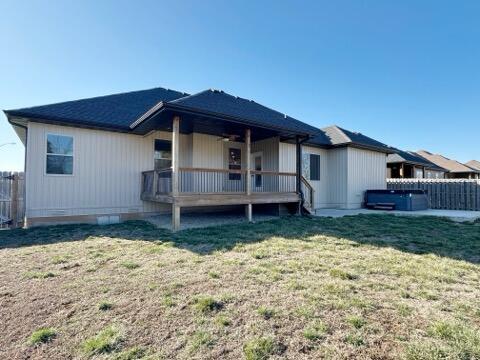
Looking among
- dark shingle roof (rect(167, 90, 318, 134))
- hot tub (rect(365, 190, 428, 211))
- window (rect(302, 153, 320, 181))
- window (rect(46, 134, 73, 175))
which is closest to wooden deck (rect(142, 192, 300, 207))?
dark shingle roof (rect(167, 90, 318, 134))

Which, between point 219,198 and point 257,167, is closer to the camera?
point 219,198

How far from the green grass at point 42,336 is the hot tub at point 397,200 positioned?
44.6 feet

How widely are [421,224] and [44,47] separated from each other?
15032 mm

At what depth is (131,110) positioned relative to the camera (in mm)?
10414

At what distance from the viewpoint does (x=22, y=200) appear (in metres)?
8.66

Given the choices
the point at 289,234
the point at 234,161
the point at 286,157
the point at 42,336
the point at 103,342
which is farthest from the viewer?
the point at 234,161

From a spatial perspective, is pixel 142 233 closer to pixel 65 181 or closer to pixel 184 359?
pixel 65 181

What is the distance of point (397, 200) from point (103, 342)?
1341 cm

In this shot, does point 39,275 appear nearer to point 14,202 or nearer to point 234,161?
point 14,202

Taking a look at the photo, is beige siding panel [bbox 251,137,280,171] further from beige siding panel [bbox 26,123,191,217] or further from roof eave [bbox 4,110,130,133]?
roof eave [bbox 4,110,130,133]

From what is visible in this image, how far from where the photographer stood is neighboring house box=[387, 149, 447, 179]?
2076cm

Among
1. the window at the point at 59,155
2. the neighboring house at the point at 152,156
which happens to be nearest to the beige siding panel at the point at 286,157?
the neighboring house at the point at 152,156

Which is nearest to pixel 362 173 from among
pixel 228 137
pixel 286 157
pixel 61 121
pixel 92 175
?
pixel 286 157

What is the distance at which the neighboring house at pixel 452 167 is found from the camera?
2998 centimetres
